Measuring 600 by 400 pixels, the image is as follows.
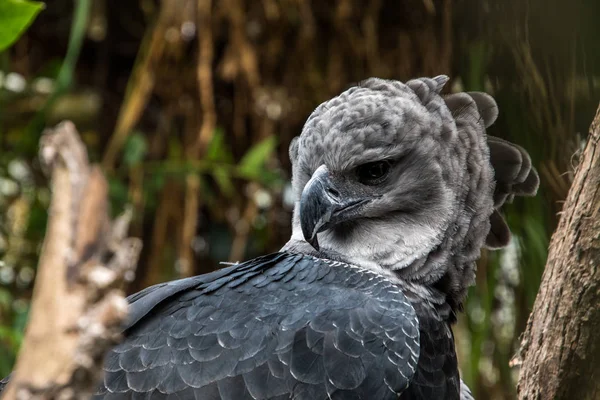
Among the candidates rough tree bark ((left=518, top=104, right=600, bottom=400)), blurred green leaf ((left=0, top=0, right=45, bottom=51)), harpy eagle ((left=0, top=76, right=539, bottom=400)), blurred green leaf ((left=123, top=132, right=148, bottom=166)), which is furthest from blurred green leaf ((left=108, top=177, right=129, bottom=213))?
rough tree bark ((left=518, top=104, right=600, bottom=400))

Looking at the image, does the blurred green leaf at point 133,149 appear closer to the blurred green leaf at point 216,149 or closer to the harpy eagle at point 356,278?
the blurred green leaf at point 216,149

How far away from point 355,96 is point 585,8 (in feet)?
2.69

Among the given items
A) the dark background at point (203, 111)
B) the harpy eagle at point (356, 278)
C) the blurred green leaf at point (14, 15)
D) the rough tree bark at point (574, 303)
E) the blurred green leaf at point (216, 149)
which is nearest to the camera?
the rough tree bark at point (574, 303)

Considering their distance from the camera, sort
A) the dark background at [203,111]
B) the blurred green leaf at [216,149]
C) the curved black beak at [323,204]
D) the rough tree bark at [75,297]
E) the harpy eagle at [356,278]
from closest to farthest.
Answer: the rough tree bark at [75,297], the harpy eagle at [356,278], the curved black beak at [323,204], the dark background at [203,111], the blurred green leaf at [216,149]

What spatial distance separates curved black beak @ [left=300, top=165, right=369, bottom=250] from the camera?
235 cm

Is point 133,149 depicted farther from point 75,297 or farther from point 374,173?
point 75,297

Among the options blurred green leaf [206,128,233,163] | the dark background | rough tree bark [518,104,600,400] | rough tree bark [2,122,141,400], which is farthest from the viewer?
blurred green leaf [206,128,233,163]

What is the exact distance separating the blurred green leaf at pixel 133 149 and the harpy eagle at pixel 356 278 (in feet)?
4.87

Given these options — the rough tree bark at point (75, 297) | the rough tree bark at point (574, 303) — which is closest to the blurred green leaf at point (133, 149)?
the rough tree bark at point (574, 303)

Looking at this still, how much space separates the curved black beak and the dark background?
1.16 m

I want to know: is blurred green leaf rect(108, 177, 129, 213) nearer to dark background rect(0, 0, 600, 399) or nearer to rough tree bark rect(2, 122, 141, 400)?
dark background rect(0, 0, 600, 399)

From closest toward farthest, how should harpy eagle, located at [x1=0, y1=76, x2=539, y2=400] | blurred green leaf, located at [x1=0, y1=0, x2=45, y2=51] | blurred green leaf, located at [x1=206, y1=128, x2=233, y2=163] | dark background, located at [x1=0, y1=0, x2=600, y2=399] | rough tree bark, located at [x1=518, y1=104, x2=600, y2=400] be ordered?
rough tree bark, located at [x1=518, y1=104, x2=600, y2=400], harpy eagle, located at [x1=0, y1=76, x2=539, y2=400], blurred green leaf, located at [x1=0, y1=0, x2=45, y2=51], dark background, located at [x1=0, y1=0, x2=600, y2=399], blurred green leaf, located at [x1=206, y1=128, x2=233, y2=163]

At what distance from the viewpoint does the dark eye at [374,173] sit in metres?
2.44

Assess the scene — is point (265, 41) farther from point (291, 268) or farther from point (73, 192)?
point (73, 192)
